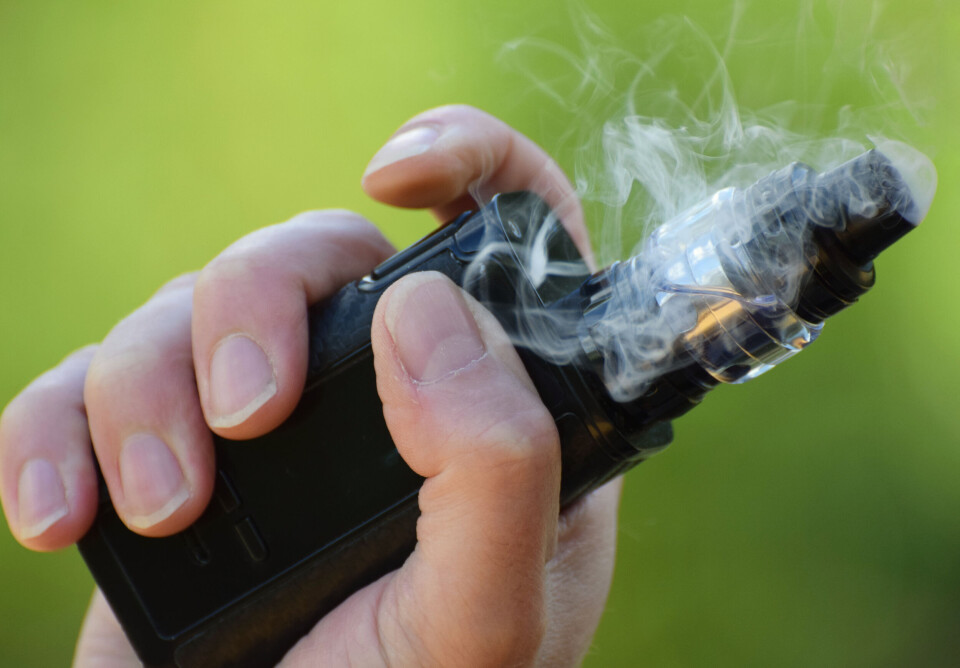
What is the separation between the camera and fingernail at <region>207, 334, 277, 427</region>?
22.3 inches

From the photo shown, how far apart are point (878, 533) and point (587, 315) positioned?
47.1 inches

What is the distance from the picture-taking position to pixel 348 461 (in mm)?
546

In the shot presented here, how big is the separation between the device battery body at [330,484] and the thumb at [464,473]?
0.09ft

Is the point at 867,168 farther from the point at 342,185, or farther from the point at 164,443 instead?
the point at 342,185

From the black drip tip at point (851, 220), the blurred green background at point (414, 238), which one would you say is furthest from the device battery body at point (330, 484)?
the blurred green background at point (414, 238)

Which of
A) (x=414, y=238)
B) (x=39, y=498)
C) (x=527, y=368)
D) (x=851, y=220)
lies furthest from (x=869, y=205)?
(x=414, y=238)

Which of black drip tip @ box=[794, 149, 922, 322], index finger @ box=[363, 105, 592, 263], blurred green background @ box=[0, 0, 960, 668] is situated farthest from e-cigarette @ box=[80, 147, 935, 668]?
blurred green background @ box=[0, 0, 960, 668]

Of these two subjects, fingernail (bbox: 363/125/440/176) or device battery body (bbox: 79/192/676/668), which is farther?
fingernail (bbox: 363/125/440/176)

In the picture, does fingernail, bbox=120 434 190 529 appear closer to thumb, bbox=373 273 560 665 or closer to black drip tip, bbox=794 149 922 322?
thumb, bbox=373 273 560 665

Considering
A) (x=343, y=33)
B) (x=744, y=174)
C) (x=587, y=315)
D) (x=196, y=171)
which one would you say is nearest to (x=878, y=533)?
(x=744, y=174)

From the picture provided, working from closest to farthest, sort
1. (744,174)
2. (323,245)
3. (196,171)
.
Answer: (744,174) → (323,245) → (196,171)

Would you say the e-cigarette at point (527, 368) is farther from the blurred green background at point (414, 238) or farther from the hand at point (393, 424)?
the blurred green background at point (414, 238)

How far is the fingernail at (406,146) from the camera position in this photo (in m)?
0.76

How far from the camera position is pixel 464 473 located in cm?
48
